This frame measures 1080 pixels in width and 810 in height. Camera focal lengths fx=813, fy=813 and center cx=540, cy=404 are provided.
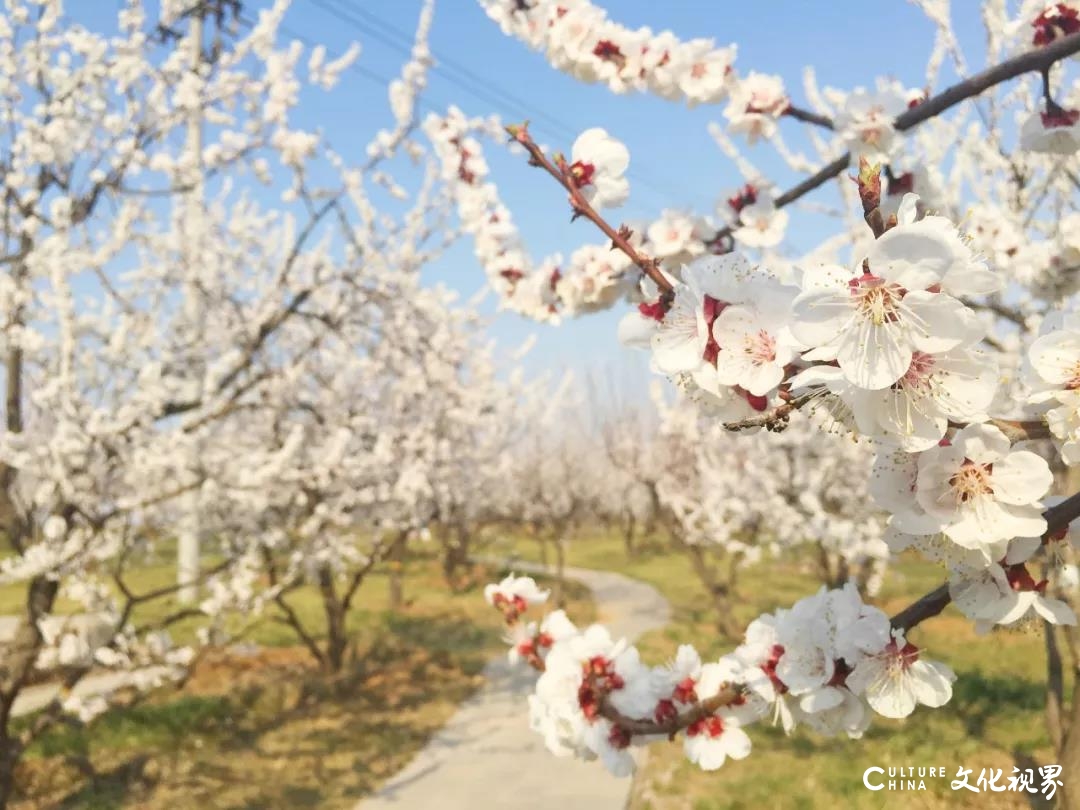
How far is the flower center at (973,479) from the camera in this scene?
3.48 ft

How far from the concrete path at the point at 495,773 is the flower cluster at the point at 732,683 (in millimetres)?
3656

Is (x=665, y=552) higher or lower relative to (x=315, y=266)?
lower

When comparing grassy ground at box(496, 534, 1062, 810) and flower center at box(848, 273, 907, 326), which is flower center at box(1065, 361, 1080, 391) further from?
grassy ground at box(496, 534, 1062, 810)

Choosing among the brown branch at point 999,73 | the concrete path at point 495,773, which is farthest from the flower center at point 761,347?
the concrete path at point 495,773

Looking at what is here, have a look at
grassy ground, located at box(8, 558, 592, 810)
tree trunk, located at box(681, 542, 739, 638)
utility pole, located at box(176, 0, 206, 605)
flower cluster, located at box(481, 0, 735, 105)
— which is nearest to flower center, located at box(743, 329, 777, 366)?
flower cluster, located at box(481, 0, 735, 105)

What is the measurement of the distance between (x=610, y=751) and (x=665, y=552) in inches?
979

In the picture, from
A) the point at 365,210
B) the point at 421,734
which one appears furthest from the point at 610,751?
the point at 365,210

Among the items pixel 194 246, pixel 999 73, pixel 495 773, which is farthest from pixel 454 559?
pixel 999 73

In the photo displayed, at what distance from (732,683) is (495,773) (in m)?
4.89

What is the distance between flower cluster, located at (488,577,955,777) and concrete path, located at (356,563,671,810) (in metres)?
3.66

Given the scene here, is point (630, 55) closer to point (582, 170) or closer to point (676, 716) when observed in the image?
point (582, 170)

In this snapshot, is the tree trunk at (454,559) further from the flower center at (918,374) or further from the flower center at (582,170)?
the flower center at (918,374)

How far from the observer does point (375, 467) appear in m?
8.77

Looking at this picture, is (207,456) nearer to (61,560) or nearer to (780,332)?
(61,560)
